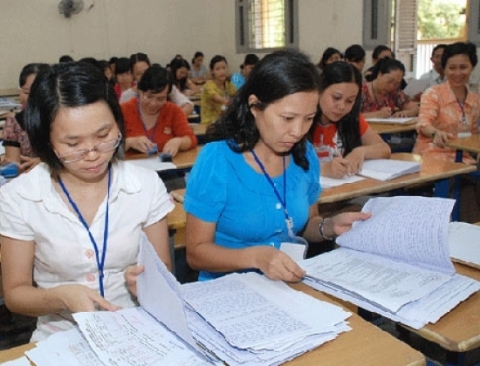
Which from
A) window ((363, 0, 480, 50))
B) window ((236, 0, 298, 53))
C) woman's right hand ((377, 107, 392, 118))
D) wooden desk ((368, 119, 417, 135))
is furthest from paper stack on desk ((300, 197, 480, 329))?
window ((236, 0, 298, 53))

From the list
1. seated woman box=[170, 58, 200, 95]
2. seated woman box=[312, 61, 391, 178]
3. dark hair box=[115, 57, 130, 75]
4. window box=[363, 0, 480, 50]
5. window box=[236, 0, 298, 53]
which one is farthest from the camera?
seated woman box=[170, 58, 200, 95]

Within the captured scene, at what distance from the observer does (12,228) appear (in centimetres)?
124

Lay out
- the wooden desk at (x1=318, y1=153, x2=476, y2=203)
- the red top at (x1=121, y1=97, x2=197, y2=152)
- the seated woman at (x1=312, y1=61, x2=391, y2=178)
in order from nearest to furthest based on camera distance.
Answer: the wooden desk at (x1=318, y1=153, x2=476, y2=203) → the seated woman at (x1=312, y1=61, x2=391, y2=178) → the red top at (x1=121, y1=97, x2=197, y2=152)

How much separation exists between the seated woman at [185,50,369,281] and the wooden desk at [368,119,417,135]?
2526 mm

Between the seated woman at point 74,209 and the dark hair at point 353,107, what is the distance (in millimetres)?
1455

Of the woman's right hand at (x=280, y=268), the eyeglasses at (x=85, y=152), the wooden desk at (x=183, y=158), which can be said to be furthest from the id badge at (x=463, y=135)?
the eyeglasses at (x=85, y=152)

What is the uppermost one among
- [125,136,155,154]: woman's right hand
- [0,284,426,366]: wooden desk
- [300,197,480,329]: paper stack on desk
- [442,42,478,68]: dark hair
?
[442,42,478,68]: dark hair

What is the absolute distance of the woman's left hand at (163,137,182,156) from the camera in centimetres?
308

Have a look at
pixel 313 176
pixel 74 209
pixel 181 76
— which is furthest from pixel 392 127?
pixel 181 76

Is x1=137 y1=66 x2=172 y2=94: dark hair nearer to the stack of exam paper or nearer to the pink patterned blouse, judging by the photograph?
the pink patterned blouse

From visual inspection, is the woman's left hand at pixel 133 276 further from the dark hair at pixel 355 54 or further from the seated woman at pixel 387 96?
the dark hair at pixel 355 54

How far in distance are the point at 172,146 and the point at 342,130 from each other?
3.25ft

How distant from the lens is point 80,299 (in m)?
1.09

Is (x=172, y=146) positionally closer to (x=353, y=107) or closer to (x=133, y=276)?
(x=353, y=107)
